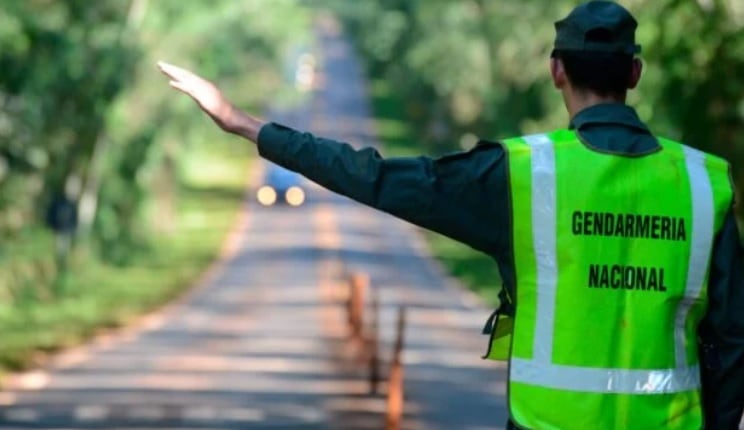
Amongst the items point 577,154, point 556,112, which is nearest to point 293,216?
point 556,112

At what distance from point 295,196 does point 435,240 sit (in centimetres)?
674

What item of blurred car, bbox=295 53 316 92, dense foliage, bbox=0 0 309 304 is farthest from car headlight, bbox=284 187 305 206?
dense foliage, bbox=0 0 309 304

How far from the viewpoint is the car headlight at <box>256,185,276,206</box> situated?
277 ft

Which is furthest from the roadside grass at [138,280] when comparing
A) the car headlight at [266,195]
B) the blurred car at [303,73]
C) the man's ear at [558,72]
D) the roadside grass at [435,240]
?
the man's ear at [558,72]

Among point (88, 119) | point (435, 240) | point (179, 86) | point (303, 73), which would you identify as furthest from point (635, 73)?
point (303, 73)

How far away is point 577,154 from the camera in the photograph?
528cm

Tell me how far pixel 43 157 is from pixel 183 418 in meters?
22.4

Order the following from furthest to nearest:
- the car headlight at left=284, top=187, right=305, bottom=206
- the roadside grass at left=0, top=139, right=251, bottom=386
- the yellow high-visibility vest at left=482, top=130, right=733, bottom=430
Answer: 1. the car headlight at left=284, top=187, right=305, bottom=206
2. the roadside grass at left=0, top=139, right=251, bottom=386
3. the yellow high-visibility vest at left=482, top=130, right=733, bottom=430

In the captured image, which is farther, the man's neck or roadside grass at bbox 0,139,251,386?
roadside grass at bbox 0,139,251,386

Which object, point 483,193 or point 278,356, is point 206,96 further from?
point 278,356

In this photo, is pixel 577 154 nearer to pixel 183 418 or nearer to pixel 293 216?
pixel 183 418

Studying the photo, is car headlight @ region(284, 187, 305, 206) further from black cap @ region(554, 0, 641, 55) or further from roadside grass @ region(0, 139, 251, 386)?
black cap @ region(554, 0, 641, 55)

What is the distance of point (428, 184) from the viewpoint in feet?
17.1

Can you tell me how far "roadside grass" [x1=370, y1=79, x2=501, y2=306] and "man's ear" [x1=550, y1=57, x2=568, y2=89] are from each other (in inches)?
863
